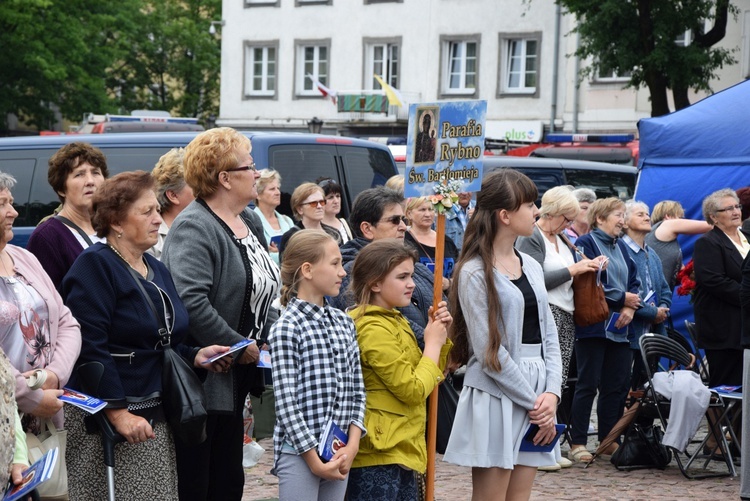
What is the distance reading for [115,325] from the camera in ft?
16.3

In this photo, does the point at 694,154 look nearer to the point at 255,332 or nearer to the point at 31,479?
the point at 255,332

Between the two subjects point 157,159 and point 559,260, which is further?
point 157,159

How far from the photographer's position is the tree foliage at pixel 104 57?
3488 centimetres

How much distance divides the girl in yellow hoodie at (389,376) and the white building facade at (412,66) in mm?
27760

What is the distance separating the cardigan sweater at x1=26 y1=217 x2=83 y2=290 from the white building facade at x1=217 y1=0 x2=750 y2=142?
27.7m

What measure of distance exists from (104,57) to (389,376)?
35.8 meters

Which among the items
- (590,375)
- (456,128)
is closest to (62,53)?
(590,375)

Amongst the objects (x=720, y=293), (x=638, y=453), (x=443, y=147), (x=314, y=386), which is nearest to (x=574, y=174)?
(x=720, y=293)

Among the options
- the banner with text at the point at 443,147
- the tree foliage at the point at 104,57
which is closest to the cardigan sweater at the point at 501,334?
the banner with text at the point at 443,147

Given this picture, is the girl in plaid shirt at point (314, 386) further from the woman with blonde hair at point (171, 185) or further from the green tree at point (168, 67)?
the green tree at point (168, 67)

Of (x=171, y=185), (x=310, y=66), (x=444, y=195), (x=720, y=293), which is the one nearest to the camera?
(x=444, y=195)

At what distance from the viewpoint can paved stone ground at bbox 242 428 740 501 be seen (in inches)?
322

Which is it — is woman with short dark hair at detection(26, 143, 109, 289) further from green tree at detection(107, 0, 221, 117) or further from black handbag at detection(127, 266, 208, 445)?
green tree at detection(107, 0, 221, 117)

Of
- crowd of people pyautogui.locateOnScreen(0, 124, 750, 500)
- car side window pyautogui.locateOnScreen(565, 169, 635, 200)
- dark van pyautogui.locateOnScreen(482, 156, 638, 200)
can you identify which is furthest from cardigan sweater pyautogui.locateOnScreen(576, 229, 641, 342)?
car side window pyautogui.locateOnScreen(565, 169, 635, 200)
